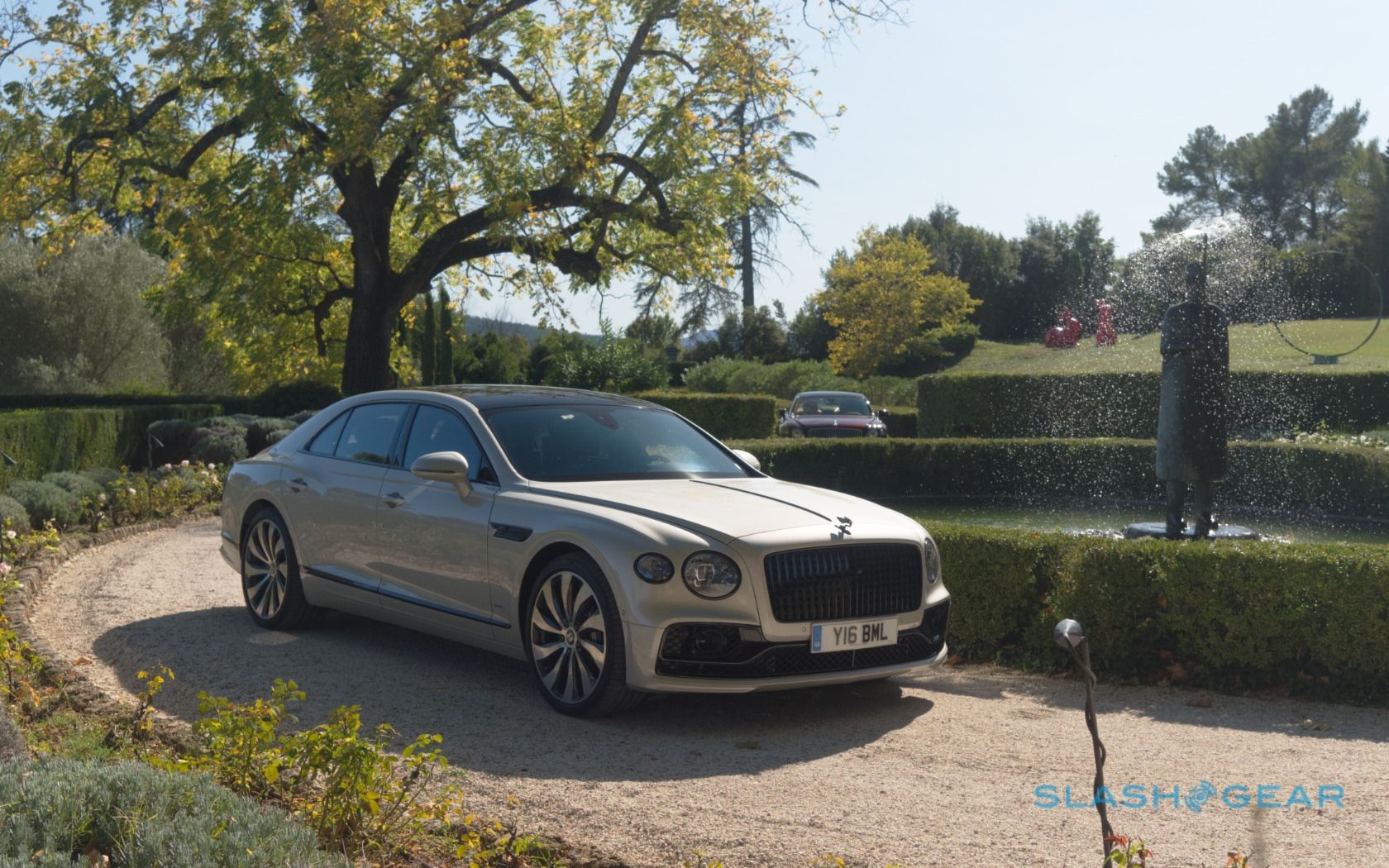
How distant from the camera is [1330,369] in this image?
27.5 m

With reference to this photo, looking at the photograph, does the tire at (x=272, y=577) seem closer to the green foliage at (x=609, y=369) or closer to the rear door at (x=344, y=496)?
the rear door at (x=344, y=496)

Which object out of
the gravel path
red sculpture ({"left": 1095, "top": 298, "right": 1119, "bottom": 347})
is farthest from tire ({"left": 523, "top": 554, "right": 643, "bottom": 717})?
red sculpture ({"left": 1095, "top": 298, "right": 1119, "bottom": 347})

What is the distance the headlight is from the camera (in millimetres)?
6695

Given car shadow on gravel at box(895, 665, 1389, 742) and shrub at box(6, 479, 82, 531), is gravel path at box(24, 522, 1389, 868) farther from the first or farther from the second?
shrub at box(6, 479, 82, 531)

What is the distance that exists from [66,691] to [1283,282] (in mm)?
67037

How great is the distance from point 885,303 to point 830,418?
105ft

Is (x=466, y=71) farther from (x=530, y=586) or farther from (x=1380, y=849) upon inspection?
(x=1380, y=849)

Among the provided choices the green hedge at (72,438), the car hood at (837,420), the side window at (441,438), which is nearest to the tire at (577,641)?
the side window at (441,438)

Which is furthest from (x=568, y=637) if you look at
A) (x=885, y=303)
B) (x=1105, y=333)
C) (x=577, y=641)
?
(x=1105, y=333)

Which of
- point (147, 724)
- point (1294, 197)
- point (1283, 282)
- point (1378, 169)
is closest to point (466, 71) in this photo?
point (147, 724)

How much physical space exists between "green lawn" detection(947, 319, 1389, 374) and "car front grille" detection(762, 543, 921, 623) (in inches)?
1452

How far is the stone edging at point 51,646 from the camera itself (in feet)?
18.3
